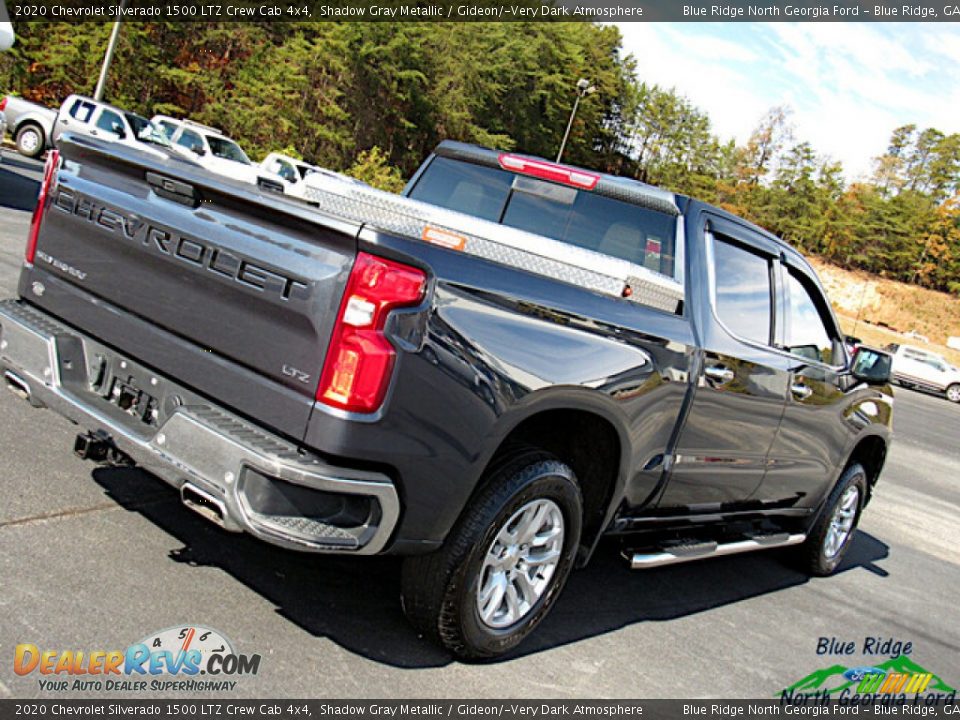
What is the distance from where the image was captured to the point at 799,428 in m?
5.29

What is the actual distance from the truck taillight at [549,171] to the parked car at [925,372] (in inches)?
1298

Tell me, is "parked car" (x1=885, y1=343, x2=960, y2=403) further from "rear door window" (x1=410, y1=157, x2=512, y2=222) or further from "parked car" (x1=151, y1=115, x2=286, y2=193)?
"rear door window" (x1=410, y1=157, x2=512, y2=222)

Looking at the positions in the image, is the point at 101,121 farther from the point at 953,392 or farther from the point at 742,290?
the point at 953,392

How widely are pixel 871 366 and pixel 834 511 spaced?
3.34ft

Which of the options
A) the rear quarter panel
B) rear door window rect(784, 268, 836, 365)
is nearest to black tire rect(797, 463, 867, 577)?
rear door window rect(784, 268, 836, 365)

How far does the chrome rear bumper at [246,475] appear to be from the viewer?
9.59 feet

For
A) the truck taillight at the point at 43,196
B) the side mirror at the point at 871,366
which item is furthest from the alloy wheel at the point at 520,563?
the side mirror at the point at 871,366

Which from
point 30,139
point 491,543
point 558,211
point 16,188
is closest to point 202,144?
point 30,139

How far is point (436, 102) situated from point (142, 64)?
16096 millimetres

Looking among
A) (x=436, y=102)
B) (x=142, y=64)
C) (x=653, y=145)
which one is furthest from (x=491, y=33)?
(x=653, y=145)

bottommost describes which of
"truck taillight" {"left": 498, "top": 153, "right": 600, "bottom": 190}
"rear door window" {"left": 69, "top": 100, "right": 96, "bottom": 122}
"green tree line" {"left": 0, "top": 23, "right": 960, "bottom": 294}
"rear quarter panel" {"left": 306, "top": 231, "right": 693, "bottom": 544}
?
"rear quarter panel" {"left": 306, "top": 231, "right": 693, "bottom": 544}

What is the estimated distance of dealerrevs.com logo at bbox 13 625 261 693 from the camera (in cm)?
291

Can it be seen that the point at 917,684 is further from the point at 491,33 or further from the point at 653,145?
the point at 653,145

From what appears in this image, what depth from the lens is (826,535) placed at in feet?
20.2
